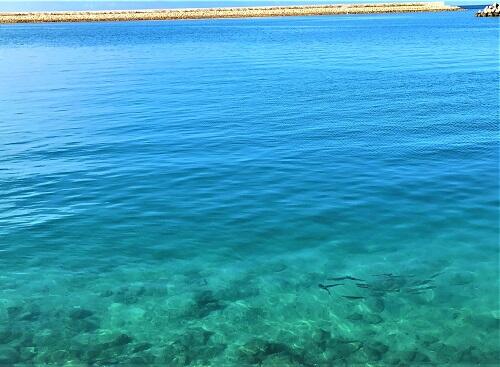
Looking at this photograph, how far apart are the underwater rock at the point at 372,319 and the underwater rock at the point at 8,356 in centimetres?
825

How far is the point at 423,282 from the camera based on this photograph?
1487cm

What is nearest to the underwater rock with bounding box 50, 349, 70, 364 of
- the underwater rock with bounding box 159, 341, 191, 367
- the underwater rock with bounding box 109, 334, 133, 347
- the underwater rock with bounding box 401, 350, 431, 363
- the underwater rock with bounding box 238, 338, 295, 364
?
the underwater rock with bounding box 109, 334, 133, 347

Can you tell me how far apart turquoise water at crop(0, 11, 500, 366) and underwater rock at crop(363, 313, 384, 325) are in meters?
0.04

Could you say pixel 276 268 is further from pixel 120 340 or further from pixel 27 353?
pixel 27 353

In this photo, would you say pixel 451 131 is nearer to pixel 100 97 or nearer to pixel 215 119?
pixel 215 119

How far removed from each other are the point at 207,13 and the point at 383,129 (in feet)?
540

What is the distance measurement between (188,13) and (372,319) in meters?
184

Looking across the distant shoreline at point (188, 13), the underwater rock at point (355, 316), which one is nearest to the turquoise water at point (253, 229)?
the underwater rock at point (355, 316)

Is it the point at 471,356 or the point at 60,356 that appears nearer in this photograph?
the point at 471,356

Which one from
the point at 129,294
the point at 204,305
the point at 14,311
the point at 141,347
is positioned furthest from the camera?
the point at 129,294

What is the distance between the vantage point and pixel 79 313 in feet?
45.8

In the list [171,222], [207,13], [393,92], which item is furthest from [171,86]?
[207,13]

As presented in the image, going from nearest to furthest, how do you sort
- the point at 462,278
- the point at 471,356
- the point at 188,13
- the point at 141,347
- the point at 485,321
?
the point at 471,356, the point at 141,347, the point at 485,321, the point at 462,278, the point at 188,13

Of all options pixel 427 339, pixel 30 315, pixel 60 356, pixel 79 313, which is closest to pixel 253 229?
pixel 79 313
